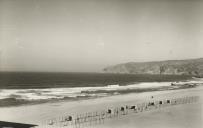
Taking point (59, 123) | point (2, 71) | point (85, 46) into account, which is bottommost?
point (59, 123)

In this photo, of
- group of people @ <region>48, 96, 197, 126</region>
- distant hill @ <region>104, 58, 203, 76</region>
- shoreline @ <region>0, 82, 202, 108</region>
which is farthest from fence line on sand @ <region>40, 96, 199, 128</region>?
distant hill @ <region>104, 58, 203, 76</region>

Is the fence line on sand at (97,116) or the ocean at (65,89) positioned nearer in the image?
the fence line on sand at (97,116)

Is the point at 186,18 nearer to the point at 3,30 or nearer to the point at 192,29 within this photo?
the point at 192,29

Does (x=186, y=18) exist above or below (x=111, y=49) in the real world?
above

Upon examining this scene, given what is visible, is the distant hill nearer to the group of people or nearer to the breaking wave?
the breaking wave

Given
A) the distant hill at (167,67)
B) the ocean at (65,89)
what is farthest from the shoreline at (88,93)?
the distant hill at (167,67)

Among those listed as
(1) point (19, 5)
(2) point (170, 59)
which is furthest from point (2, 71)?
(2) point (170, 59)

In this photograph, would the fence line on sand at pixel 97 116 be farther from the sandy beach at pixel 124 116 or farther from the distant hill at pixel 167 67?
the distant hill at pixel 167 67

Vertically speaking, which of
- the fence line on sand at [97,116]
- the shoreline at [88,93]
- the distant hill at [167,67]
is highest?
the distant hill at [167,67]
